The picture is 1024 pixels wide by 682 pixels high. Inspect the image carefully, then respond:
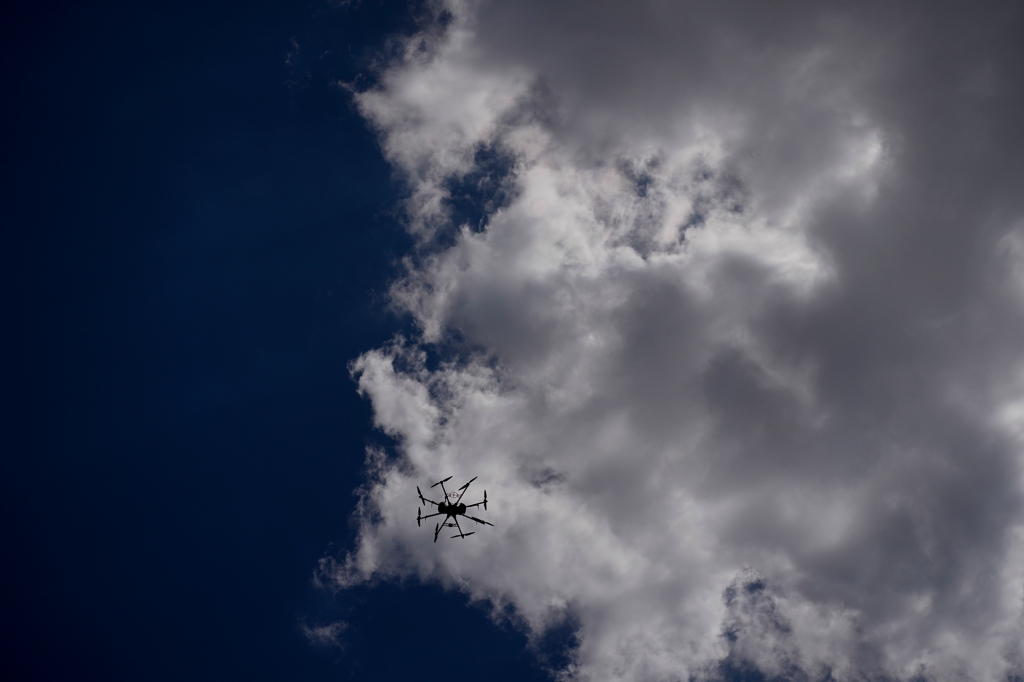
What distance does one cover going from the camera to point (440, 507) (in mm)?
113750
